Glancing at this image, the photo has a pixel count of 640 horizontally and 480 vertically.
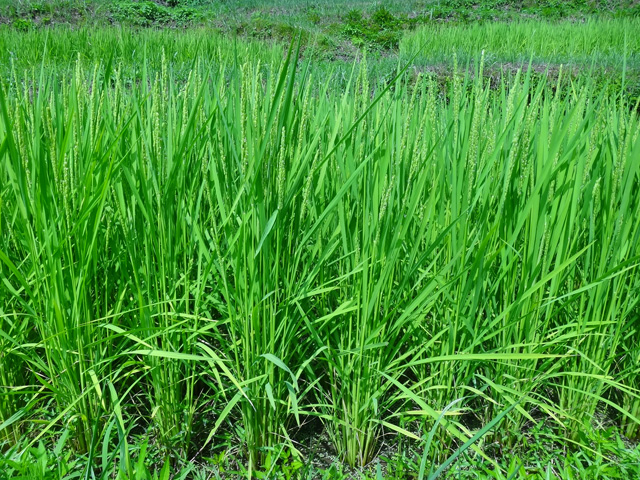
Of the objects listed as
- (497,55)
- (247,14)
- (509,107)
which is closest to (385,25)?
(247,14)

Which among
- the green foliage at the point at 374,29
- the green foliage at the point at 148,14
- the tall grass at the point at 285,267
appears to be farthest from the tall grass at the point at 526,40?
the tall grass at the point at 285,267

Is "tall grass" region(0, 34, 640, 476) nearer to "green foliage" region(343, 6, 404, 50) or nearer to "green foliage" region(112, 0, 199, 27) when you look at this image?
"green foliage" region(343, 6, 404, 50)

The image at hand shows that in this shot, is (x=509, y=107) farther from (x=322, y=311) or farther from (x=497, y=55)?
(x=497, y=55)

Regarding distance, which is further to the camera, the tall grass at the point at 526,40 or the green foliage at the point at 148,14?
the green foliage at the point at 148,14

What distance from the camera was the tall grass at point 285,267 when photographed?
108cm

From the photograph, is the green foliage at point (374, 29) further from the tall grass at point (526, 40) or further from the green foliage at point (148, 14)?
the green foliage at point (148, 14)

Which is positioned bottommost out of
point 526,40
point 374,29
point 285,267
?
point 285,267

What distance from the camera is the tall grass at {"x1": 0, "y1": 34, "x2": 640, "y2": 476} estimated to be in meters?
1.08

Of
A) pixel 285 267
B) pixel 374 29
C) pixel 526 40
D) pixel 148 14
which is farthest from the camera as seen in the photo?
pixel 148 14

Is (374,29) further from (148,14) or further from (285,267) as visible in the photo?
(285,267)

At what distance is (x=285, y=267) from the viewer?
3.99ft

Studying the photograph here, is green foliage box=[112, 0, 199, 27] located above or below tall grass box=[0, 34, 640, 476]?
above

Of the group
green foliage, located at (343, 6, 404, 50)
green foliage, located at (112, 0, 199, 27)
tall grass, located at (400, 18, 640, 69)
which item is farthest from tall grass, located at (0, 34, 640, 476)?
green foliage, located at (112, 0, 199, 27)

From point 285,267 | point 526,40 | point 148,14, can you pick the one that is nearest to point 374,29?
point 526,40
